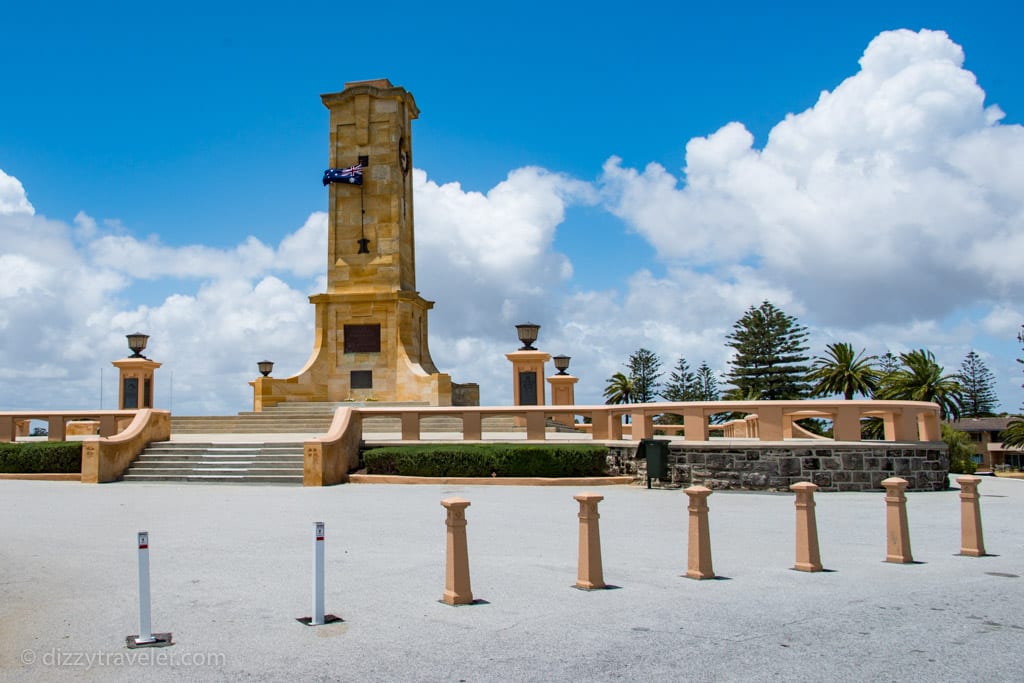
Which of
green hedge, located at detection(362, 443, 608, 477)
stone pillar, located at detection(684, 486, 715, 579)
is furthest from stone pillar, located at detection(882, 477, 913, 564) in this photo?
green hedge, located at detection(362, 443, 608, 477)

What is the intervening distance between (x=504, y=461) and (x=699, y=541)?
969cm

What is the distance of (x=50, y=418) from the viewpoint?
21.2 meters

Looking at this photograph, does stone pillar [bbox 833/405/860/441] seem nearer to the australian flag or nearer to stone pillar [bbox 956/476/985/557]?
stone pillar [bbox 956/476/985/557]

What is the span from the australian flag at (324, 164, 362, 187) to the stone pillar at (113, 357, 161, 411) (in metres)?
9.58

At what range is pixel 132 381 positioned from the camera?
3309cm

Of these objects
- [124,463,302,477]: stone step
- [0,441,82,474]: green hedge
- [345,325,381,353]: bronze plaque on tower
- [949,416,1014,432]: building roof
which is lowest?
[124,463,302,477]: stone step

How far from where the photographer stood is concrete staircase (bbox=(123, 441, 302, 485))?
1805cm

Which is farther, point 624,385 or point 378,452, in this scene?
point 624,385

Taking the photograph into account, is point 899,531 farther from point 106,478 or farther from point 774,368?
point 774,368

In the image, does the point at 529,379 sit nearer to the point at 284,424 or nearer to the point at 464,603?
the point at 284,424

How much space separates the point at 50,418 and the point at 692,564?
18.0m

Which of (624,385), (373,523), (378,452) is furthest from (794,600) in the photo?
(624,385)

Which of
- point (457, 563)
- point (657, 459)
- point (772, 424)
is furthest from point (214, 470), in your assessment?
point (457, 563)

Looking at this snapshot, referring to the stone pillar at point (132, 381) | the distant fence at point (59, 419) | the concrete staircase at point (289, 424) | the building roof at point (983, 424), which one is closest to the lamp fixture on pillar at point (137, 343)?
the stone pillar at point (132, 381)
